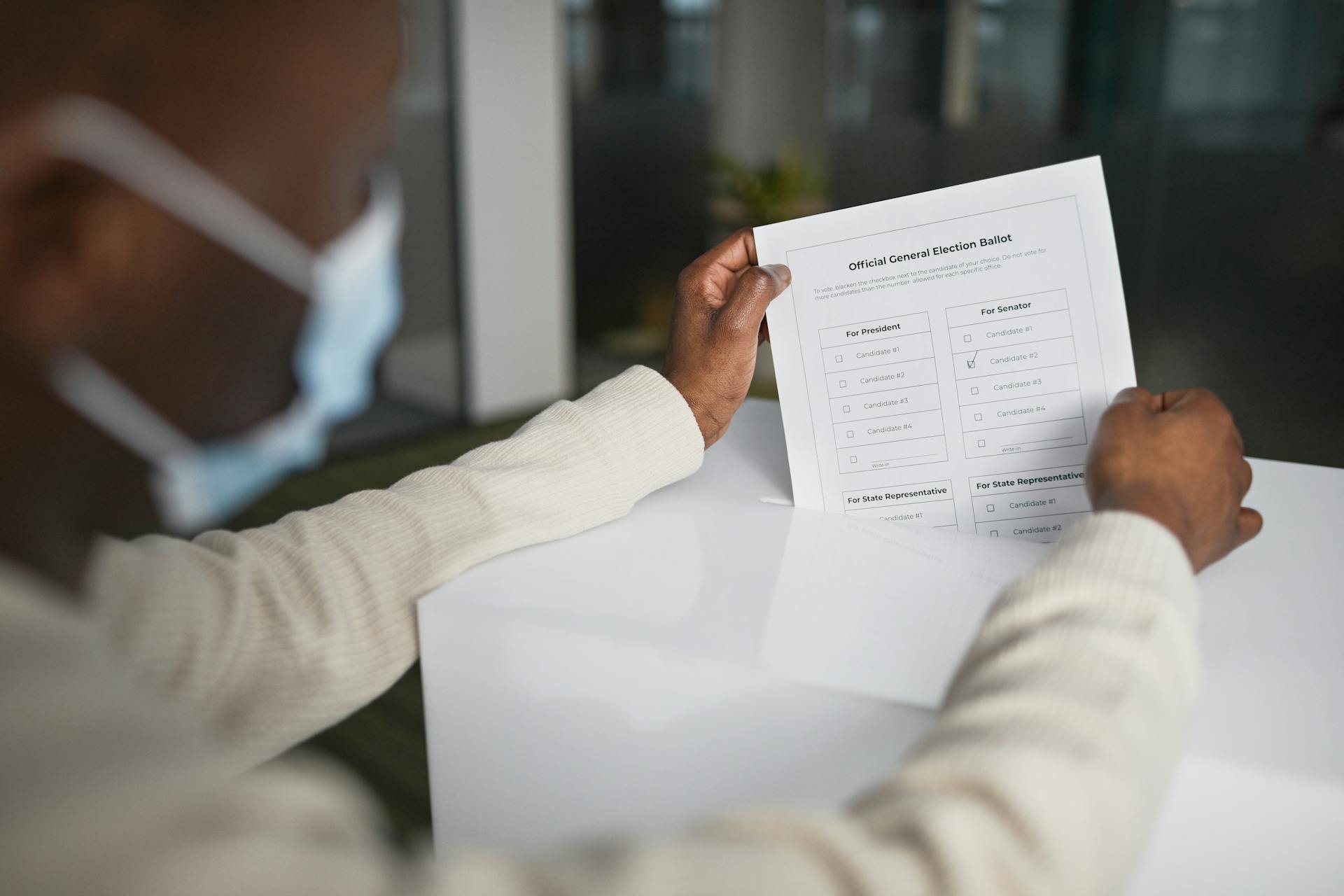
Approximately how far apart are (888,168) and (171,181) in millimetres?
3787

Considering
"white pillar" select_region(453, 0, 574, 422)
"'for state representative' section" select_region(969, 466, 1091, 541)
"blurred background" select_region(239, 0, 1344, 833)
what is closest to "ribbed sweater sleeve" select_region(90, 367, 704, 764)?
"'for state representative' section" select_region(969, 466, 1091, 541)

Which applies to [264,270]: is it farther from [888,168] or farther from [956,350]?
[888,168]

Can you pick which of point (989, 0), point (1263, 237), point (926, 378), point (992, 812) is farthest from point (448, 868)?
point (989, 0)

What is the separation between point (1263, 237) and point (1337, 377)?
0.47 meters

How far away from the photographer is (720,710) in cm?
59

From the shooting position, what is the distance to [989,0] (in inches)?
136

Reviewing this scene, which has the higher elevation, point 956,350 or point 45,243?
point 45,243

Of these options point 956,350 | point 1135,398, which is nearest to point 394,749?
point 956,350

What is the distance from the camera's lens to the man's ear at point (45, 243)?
0.27 meters

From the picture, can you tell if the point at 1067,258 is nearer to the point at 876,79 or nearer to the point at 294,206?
the point at 294,206

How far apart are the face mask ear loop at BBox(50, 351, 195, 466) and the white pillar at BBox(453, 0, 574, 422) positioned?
2.95 m

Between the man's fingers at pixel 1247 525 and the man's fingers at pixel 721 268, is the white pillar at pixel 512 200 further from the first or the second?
the man's fingers at pixel 1247 525

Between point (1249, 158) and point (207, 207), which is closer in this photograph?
point (207, 207)

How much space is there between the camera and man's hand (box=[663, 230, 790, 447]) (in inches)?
32.6
